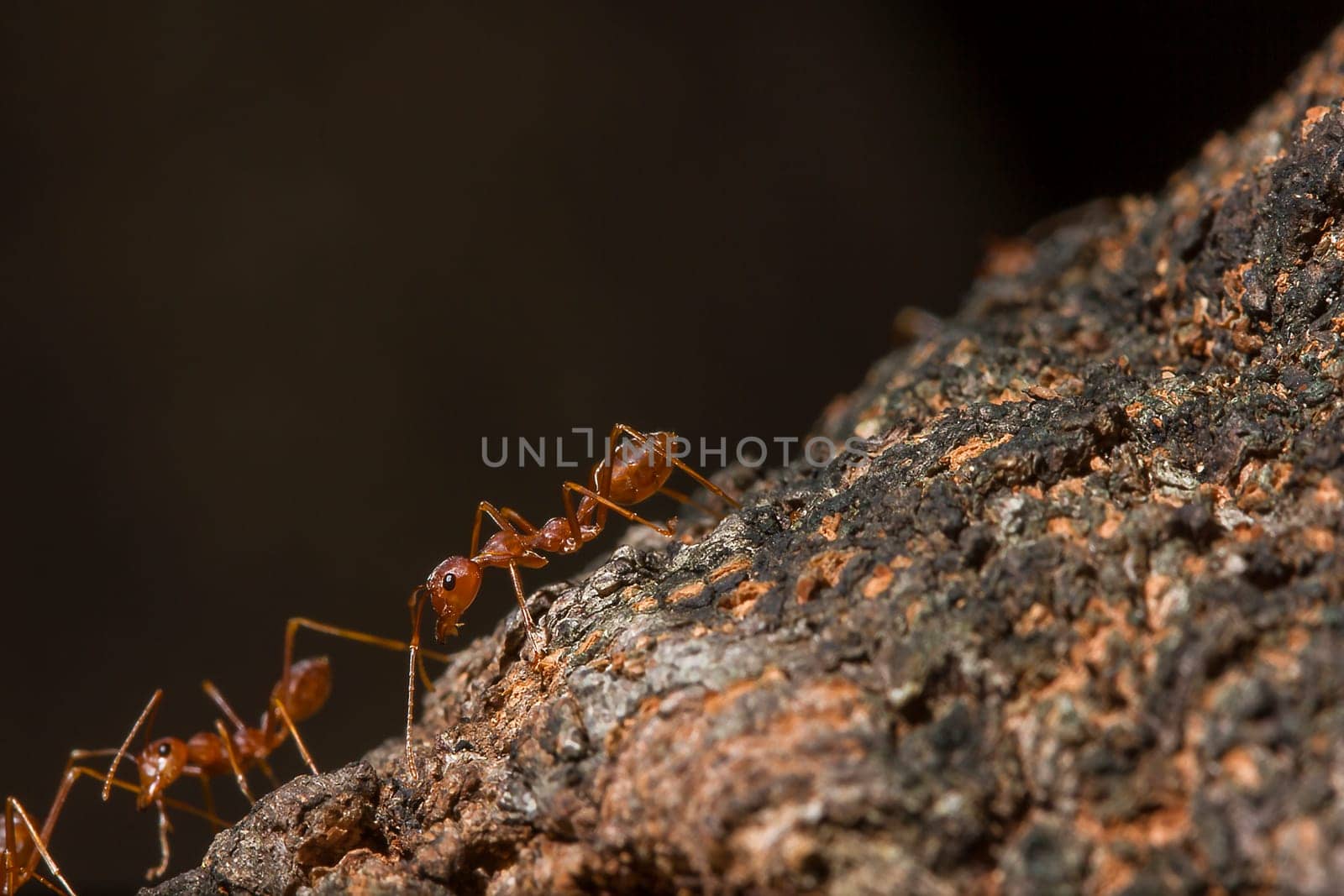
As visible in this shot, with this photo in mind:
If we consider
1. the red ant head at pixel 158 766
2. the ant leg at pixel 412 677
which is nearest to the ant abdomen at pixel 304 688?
the red ant head at pixel 158 766

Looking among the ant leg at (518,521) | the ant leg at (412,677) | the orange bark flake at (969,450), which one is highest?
the orange bark flake at (969,450)

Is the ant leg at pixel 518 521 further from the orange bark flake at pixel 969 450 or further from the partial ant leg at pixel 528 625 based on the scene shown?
the orange bark flake at pixel 969 450

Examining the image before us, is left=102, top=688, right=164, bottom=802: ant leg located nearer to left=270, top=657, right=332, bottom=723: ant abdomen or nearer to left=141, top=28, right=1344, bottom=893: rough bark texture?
left=270, top=657, right=332, bottom=723: ant abdomen

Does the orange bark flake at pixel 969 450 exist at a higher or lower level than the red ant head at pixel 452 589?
higher

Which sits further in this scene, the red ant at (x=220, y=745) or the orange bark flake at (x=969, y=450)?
the red ant at (x=220, y=745)

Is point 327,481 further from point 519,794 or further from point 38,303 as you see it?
point 519,794

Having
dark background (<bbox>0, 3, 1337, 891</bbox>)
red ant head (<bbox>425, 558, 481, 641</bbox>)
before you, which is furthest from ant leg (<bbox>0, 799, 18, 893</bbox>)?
red ant head (<bbox>425, 558, 481, 641</bbox>)
